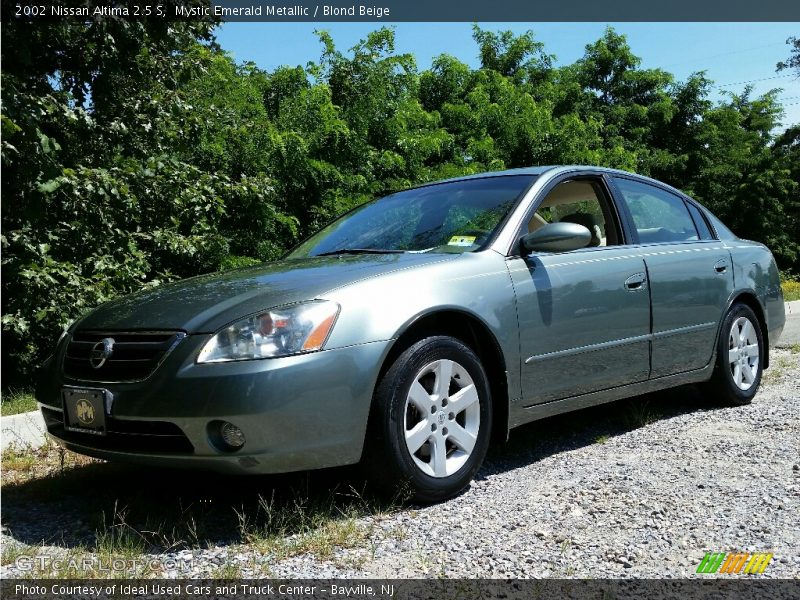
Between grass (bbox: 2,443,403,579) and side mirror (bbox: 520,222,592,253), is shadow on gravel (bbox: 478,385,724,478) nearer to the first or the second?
grass (bbox: 2,443,403,579)

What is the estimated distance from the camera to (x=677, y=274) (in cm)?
515

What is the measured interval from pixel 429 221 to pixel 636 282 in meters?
1.25

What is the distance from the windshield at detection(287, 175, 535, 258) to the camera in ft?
14.4

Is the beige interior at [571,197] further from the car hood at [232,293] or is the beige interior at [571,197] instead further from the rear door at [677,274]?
the car hood at [232,293]

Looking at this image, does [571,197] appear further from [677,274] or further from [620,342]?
[620,342]

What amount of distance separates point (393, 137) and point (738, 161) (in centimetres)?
2282

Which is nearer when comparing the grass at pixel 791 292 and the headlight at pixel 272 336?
the headlight at pixel 272 336

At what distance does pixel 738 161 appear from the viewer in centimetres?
3183

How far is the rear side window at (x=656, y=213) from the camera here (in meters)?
5.23

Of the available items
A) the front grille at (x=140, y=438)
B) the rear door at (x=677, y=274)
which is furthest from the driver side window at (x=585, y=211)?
the front grille at (x=140, y=438)

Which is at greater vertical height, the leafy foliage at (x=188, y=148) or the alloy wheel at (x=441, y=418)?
the leafy foliage at (x=188, y=148)

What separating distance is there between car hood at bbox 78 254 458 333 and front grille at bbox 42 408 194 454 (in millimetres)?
398

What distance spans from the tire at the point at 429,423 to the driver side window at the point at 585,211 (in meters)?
1.51

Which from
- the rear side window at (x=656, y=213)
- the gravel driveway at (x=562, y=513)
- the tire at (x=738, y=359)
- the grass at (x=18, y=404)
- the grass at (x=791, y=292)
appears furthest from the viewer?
the grass at (x=791, y=292)
